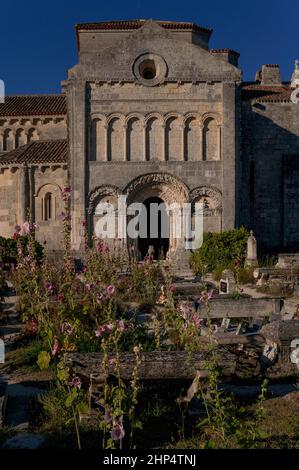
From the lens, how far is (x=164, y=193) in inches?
997

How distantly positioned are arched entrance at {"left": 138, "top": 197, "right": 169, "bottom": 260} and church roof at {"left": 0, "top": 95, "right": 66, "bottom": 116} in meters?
8.31

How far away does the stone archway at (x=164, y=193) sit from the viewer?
2470cm

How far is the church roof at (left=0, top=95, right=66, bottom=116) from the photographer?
101 ft

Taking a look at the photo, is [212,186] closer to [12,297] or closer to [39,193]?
[39,193]

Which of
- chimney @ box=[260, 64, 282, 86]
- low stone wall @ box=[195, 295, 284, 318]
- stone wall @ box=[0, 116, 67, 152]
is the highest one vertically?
chimney @ box=[260, 64, 282, 86]

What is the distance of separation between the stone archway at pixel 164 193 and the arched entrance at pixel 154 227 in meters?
0.34

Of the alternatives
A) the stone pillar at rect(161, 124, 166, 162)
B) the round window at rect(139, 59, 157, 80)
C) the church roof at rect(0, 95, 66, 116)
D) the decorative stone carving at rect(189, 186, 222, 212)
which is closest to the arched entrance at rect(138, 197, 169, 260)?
the decorative stone carving at rect(189, 186, 222, 212)

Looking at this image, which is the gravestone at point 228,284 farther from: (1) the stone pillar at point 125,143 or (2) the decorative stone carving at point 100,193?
(1) the stone pillar at point 125,143

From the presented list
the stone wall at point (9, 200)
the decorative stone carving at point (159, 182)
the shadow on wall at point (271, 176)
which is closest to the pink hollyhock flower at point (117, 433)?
the decorative stone carving at point (159, 182)

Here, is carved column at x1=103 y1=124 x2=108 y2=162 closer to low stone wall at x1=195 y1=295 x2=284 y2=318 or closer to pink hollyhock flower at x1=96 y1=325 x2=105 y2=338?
low stone wall at x1=195 y1=295 x2=284 y2=318

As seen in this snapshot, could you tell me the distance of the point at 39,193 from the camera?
26.8 meters

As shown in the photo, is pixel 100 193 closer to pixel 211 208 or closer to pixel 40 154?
pixel 40 154

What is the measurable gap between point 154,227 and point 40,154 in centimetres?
655
